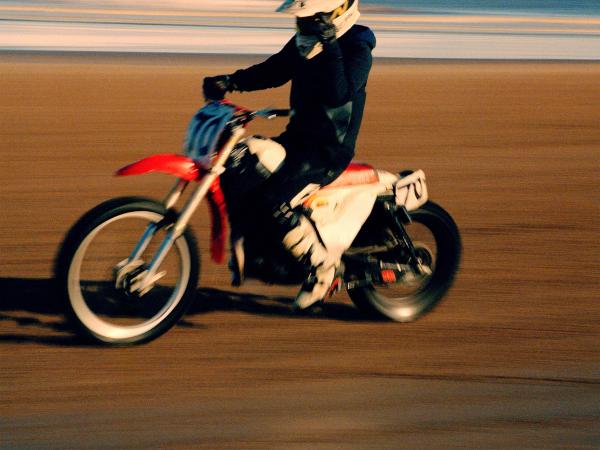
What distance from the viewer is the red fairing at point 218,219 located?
5293 mm

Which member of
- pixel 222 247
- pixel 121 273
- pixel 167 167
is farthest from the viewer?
pixel 222 247

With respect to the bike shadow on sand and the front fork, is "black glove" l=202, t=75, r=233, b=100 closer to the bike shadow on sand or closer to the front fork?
the front fork

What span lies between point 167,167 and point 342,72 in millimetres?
923

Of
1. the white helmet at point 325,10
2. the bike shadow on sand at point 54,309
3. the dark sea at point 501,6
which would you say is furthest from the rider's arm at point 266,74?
the dark sea at point 501,6

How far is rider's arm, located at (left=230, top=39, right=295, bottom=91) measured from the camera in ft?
18.7

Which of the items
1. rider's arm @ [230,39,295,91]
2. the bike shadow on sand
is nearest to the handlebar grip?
rider's arm @ [230,39,295,91]

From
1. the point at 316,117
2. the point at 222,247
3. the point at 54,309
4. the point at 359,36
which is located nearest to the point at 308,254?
the point at 222,247

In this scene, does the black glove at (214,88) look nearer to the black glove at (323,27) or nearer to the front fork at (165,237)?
the front fork at (165,237)

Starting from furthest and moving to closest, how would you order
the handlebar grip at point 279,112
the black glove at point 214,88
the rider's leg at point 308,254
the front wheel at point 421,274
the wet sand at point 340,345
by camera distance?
the front wheel at point 421,274
the black glove at point 214,88
the rider's leg at point 308,254
the handlebar grip at point 279,112
the wet sand at point 340,345

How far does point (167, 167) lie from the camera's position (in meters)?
5.13

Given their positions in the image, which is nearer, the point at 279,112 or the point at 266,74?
the point at 279,112

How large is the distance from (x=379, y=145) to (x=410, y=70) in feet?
22.0

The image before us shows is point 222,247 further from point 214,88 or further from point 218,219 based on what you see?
point 214,88

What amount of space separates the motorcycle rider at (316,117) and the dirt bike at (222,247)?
81mm
